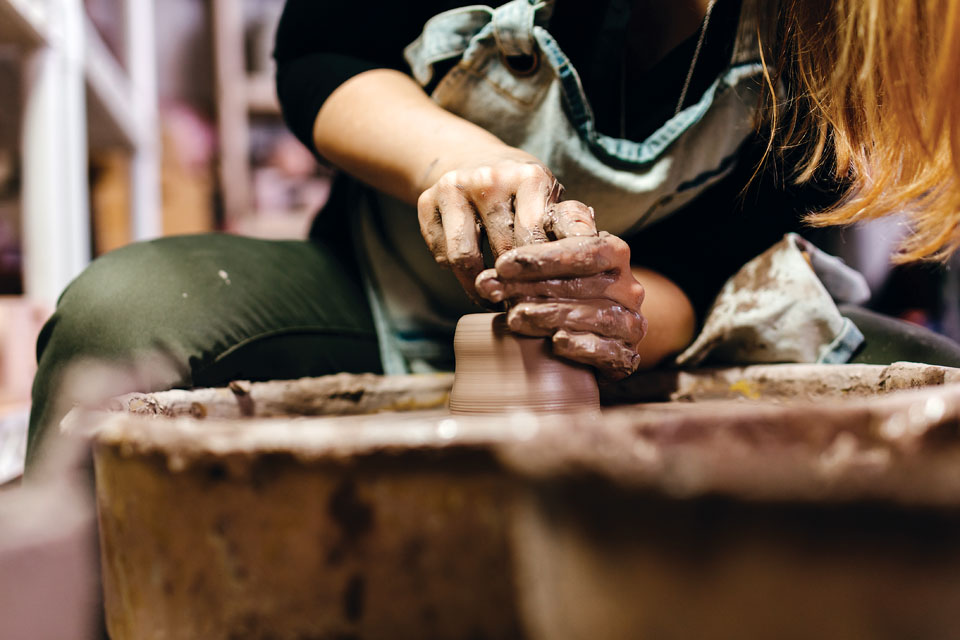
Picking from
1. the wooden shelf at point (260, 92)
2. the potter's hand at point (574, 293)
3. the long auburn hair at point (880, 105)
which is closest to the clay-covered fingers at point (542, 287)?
the potter's hand at point (574, 293)

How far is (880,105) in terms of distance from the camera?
0.60m

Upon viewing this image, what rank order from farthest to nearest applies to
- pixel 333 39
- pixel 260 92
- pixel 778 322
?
1. pixel 260 92
2. pixel 333 39
3. pixel 778 322

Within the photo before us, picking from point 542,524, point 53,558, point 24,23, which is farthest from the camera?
point 24,23

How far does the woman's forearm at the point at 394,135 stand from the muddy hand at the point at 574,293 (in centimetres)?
18


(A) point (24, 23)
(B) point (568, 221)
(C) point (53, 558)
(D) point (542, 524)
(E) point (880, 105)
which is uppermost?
(A) point (24, 23)

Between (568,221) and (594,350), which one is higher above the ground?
(568,221)

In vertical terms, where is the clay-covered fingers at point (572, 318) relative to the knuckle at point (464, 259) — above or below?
below

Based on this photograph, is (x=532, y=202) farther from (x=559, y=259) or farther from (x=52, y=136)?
(x=52, y=136)

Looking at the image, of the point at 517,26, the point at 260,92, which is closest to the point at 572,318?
the point at 517,26

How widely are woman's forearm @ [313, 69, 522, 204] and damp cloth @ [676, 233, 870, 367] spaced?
0.42 m

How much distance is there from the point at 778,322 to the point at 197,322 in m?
0.75

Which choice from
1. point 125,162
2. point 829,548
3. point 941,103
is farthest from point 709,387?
point 125,162

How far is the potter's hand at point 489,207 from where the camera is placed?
2.01 ft

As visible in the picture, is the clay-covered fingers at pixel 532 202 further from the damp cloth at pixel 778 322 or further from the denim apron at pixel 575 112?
the damp cloth at pixel 778 322
